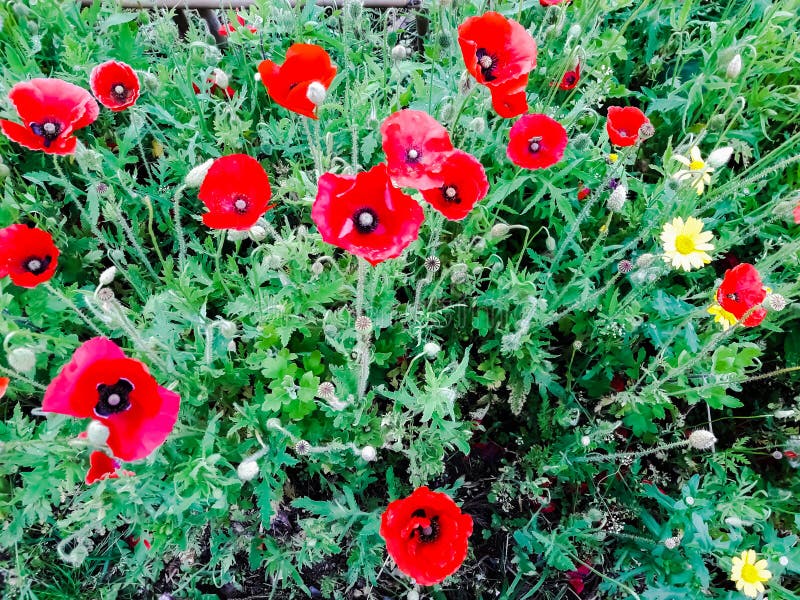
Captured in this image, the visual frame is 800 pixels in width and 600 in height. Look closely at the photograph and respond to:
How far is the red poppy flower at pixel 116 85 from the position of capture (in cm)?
225

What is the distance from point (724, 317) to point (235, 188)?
1955mm

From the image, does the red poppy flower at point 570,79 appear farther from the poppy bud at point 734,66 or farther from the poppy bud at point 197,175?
the poppy bud at point 197,175

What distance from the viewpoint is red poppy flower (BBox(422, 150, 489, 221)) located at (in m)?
1.85

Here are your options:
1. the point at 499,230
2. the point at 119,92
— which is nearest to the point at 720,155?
the point at 499,230

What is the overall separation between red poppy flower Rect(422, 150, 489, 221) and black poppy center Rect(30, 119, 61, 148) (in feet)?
4.71

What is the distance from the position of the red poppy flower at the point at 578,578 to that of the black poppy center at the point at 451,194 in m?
1.89

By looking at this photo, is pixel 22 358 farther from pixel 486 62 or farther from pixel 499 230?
pixel 486 62

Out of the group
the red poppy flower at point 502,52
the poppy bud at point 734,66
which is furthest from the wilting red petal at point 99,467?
the poppy bud at point 734,66

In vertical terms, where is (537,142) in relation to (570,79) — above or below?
below

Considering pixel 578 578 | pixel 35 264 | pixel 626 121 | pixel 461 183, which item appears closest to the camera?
pixel 461 183

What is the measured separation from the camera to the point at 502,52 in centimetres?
209

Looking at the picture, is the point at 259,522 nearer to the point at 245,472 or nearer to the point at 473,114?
the point at 245,472

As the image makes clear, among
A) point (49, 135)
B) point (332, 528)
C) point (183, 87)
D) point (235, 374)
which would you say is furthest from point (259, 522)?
point (183, 87)

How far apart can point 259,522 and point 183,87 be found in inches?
84.4
